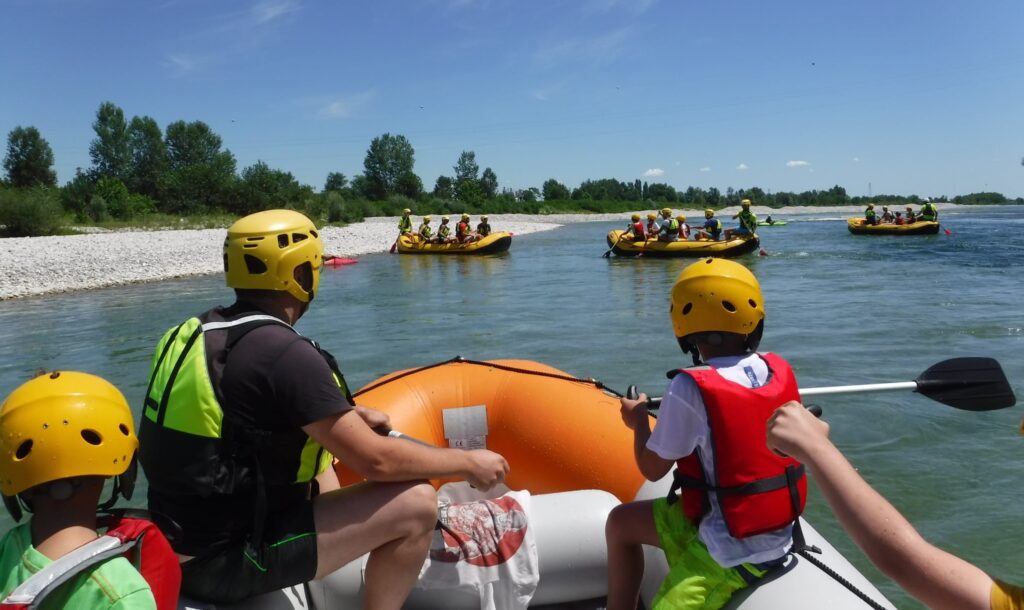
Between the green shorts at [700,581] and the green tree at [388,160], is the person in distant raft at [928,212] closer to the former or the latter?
the green shorts at [700,581]

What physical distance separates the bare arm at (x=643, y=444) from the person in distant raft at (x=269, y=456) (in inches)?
15.3

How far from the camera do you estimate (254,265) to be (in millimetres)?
1860

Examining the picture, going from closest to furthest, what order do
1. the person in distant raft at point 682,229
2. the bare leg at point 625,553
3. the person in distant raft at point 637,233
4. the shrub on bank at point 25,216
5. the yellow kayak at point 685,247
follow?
the bare leg at point 625,553 → the yellow kayak at point 685,247 → the person in distant raft at point 682,229 → the person in distant raft at point 637,233 → the shrub on bank at point 25,216

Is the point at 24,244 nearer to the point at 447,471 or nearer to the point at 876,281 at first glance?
the point at 876,281

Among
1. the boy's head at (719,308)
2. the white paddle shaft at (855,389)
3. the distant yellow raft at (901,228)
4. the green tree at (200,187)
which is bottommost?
the distant yellow raft at (901,228)

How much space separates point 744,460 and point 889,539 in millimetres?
591

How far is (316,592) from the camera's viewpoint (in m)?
2.16

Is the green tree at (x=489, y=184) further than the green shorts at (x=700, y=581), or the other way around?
the green tree at (x=489, y=184)

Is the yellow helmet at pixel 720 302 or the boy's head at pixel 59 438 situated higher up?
the yellow helmet at pixel 720 302

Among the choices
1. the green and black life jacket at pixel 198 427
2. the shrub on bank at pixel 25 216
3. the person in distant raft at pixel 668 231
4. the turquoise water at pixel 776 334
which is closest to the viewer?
the green and black life jacket at pixel 198 427

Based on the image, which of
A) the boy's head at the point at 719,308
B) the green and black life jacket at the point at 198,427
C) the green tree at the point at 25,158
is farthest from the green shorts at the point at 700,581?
the green tree at the point at 25,158

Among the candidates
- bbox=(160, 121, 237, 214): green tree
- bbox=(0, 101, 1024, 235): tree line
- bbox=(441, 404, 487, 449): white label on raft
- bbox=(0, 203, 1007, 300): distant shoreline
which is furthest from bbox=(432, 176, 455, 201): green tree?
bbox=(441, 404, 487, 449): white label on raft

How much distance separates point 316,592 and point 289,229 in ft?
3.48

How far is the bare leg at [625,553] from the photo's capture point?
2.01 m
